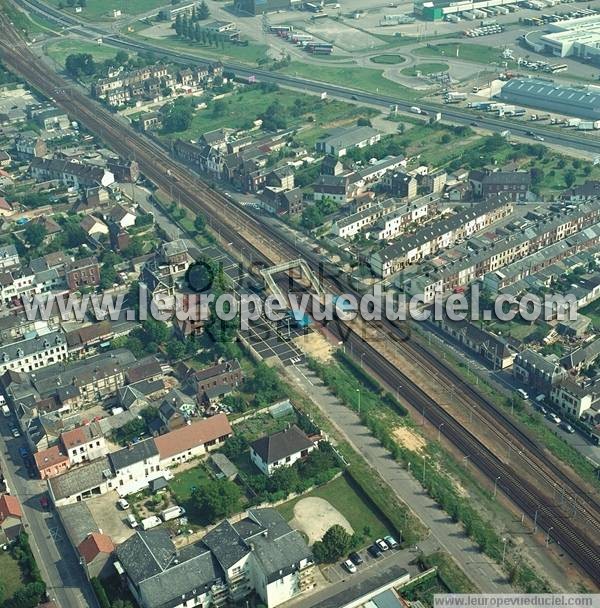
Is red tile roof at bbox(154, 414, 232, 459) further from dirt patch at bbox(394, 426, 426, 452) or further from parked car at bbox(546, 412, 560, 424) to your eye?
parked car at bbox(546, 412, 560, 424)

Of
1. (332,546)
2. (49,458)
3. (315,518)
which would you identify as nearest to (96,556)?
(49,458)

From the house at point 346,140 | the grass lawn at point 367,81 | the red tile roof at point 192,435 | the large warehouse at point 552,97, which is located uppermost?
the large warehouse at point 552,97

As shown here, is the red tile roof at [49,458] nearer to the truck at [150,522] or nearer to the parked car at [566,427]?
the truck at [150,522]

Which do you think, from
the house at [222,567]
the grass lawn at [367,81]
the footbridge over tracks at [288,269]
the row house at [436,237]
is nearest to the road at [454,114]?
the grass lawn at [367,81]

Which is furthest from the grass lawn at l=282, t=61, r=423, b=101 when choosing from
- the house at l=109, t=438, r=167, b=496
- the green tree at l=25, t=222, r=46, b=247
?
the house at l=109, t=438, r=167, b=496

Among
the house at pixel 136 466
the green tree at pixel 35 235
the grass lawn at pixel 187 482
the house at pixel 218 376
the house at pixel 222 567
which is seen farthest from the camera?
the green tree at pixel 35 235
